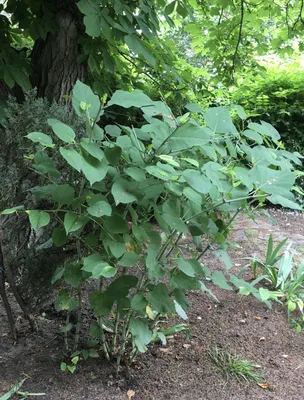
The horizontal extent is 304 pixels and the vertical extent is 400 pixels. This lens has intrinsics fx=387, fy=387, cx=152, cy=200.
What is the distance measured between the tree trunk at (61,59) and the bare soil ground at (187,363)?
5.21ft

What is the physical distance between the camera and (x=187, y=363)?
7.00 feet

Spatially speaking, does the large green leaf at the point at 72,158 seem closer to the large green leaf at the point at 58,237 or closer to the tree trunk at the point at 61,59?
the large green leaf at the point at 58,237

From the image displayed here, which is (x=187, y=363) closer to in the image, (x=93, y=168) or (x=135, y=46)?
(x=93, y=168)

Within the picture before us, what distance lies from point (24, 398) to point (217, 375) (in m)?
0.97

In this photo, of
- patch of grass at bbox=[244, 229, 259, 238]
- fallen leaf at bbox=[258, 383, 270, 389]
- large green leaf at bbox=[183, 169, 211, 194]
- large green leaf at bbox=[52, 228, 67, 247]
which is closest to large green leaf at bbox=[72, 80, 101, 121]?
large green leaf at bbox=[183, 169, 211, 194]

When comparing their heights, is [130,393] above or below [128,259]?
below

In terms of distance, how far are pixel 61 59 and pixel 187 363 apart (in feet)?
7.09

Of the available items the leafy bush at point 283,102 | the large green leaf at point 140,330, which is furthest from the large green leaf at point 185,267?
the leafy bush at point 283,102

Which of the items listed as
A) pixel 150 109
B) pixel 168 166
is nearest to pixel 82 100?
pixel 150 109

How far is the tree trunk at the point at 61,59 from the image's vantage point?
269 cm

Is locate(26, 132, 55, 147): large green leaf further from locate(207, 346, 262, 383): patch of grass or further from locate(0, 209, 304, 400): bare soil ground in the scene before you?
locate(207, 346, 262, 383): patch of grass

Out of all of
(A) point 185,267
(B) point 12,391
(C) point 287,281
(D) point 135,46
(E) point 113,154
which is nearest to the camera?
(E) point 113,154

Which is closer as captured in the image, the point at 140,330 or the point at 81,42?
the point at 140,330

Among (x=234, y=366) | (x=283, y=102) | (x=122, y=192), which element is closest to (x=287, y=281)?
(x=234, y=366)
